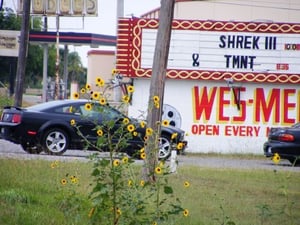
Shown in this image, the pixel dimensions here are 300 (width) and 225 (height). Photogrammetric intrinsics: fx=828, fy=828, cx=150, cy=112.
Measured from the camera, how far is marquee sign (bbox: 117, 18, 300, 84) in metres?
26.4

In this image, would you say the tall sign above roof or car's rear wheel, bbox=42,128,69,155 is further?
the tall sign above roof

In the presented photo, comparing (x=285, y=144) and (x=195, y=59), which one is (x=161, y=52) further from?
(x=195, y=59)

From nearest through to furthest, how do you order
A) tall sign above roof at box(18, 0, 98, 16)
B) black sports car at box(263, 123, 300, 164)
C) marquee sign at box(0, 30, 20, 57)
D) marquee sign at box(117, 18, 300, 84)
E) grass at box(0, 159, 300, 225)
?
grass at box(0, 159, 300, 225), black sports car at box(263, 123, 300, 164), marquee sign at box(117, 18, 300, 84), tall sign above roof at box(18, 0, 98, 16), marquee sign at box(0, 30, 20, 57)

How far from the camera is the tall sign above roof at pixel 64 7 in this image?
133 ft

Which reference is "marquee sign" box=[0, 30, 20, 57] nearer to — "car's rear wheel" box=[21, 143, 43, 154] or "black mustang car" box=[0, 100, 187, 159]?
"car's rear wheel" box=[21, 143, 43, 154]

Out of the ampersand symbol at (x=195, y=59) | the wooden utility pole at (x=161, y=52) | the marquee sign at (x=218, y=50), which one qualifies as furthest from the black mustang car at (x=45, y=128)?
the ampersand symbol at (x=195, y=59)

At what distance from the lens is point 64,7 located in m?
41.2

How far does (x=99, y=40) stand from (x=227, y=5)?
8.77 meters

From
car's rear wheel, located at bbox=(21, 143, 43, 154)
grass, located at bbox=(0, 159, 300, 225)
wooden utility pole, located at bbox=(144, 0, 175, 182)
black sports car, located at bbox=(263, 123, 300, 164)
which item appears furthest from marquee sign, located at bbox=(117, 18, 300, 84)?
wooden utility pole, located at bbox=(144, 0, 175, 182)

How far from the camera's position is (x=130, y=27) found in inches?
1040

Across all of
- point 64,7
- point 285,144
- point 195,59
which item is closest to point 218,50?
point 195,59

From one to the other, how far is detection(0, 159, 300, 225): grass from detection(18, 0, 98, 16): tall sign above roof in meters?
24.9

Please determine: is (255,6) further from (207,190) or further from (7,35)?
(207,190)

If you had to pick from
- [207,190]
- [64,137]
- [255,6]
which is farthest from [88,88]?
[255,6]
